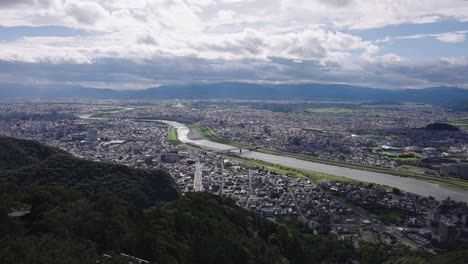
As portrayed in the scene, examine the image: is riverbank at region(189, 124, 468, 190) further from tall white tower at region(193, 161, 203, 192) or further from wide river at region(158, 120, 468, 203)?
tall white tower at region(193, 161, 203, 192)

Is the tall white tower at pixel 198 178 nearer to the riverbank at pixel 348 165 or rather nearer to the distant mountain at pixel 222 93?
the riverbank at pixel 348 165

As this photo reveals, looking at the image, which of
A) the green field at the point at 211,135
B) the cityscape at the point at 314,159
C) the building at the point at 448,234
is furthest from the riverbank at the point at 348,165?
the building at the point at 448,234

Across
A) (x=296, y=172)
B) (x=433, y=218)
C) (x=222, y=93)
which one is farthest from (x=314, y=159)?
(x=222, y=93)

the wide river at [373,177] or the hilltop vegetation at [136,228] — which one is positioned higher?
the hilltop vegetation at [136,228]

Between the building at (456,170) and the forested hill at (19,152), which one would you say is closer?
the forested hill at (19,152)

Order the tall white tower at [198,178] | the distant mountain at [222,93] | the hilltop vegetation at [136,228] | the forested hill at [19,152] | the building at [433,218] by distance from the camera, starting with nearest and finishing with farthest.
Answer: the hilltop vegetation at [136,228]
the building at [433,218]
the forested hill at [19,152]
the tall white tower at [198,178]
the distant mountain at [222,93]

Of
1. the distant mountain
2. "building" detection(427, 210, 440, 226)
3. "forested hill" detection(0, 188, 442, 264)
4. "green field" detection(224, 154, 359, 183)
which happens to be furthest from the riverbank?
the distant mountain

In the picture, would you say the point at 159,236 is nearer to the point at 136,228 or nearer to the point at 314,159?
the point at 136,228

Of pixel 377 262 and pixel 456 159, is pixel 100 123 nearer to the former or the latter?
pixel 456 159

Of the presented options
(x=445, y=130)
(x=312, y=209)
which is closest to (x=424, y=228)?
(x=312, y=209)
